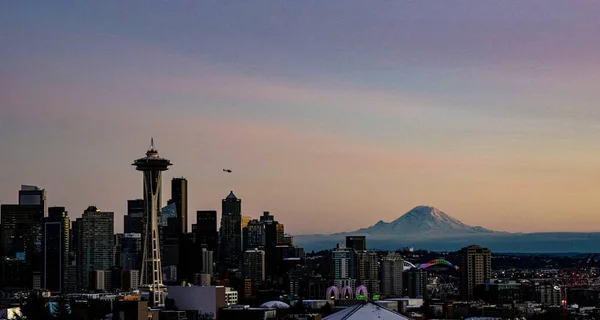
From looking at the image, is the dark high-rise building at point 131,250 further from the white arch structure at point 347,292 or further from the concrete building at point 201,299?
the concrete building at point 201,299

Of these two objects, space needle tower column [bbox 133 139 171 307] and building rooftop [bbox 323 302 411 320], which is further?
space needle tower column [bbox 133 139 171 307]

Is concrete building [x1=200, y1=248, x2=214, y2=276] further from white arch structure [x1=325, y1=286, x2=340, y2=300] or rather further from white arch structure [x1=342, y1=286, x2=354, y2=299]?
white arch structure [x1=325, y1=286, x2=340, y2=300]

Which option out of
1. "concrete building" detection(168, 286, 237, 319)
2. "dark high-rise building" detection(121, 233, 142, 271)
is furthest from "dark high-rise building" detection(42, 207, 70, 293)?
"concrete building" detection(168, 286, 237, 319)

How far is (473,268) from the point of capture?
148250 mm

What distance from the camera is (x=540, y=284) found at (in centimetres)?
13288

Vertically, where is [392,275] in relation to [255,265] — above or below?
below

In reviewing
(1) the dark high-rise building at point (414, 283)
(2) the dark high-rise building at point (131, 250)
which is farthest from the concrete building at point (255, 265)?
(1) the dark high-rise building at point (414, 283)

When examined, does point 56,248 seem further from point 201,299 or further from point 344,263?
point 201,299

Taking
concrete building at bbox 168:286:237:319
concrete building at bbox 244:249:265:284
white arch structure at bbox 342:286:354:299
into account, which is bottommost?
white arch structure at bbox 342:286:354:299

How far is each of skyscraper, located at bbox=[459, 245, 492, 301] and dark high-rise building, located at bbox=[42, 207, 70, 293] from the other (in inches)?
1687

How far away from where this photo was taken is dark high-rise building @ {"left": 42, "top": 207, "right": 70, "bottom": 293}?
147125 millimetres

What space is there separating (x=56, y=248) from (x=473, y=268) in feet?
150

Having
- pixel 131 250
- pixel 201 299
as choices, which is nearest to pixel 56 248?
pixel 131 250

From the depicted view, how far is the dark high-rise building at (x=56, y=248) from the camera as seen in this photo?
147 meters
